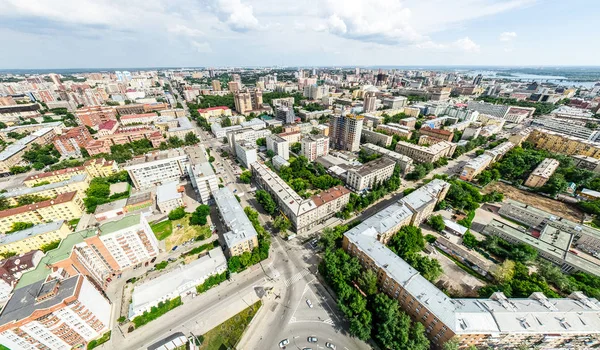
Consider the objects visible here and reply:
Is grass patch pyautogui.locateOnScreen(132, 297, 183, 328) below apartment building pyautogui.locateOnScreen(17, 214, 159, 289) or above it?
below

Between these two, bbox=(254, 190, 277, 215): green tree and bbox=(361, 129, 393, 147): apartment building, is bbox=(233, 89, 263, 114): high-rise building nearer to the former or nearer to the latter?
bbox=(361, 129, 393, 147): apartment building

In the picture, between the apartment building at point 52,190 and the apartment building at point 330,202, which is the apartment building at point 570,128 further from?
the apartment building at point 52,190

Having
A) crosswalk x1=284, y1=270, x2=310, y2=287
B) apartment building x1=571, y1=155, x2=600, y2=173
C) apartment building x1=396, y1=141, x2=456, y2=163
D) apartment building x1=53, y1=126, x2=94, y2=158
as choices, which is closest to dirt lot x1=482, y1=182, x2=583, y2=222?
apartment building x1=396, y1=141, x2=456, y2=163

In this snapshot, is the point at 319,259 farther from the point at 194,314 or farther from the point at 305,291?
the point at 194,314

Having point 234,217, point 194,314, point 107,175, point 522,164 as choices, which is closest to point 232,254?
point 234,217

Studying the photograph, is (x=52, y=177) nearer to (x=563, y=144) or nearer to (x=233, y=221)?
(x=233, y=221)

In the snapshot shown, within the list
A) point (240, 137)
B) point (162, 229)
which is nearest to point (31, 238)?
point (162, 229)
